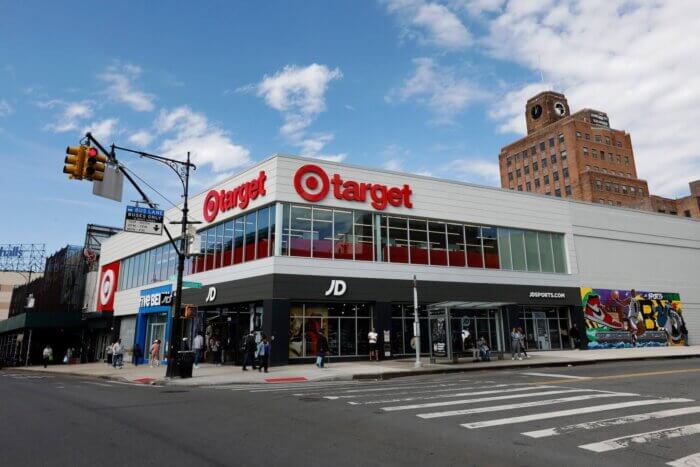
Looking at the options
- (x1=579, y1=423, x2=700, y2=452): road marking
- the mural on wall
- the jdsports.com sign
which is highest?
the jdsports.com sign

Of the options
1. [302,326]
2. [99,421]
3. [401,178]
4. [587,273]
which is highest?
[401,178]

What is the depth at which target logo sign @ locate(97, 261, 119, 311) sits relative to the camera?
4700 centimetres

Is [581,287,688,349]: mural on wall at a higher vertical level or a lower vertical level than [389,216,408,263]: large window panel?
lower

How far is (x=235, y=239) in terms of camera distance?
98.5ft

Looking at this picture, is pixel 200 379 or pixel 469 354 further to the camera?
pixel 469 354

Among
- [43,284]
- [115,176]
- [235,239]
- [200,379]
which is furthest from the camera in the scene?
[43,284]

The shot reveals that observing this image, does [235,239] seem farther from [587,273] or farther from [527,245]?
[587,273]

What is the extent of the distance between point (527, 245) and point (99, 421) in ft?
101

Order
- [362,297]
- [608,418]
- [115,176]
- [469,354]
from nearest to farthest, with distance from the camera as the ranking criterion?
1. [608,418]
2. [115,176]
3. [469,354]
4. [362,297]

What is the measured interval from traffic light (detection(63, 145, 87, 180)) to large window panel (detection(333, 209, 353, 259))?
1618 centimetres

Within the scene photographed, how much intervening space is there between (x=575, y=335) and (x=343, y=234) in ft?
59.0

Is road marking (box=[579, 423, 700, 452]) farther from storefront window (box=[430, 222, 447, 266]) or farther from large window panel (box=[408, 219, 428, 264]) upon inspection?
storefront window (box=[430, 222, 447, 266])

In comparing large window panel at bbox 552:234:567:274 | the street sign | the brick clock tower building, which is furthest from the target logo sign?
the brick clock tower building

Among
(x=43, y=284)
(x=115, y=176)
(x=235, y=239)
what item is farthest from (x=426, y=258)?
(x=43, y=284)
